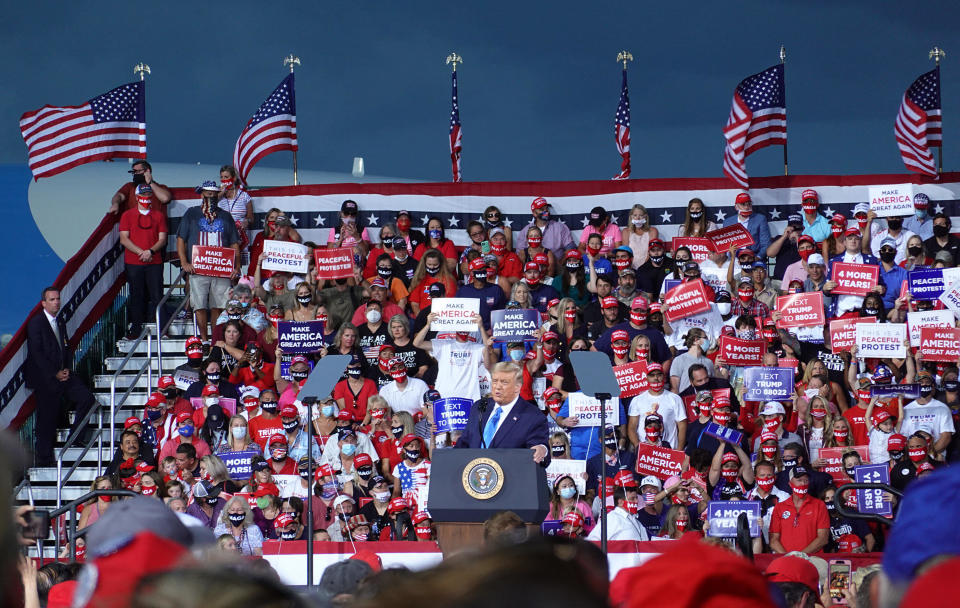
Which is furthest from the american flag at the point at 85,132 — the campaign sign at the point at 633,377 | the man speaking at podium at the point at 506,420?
the man speaking at podium at the point at 506,420

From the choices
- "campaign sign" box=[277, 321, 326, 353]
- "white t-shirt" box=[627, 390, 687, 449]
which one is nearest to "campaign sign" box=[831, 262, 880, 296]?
"white t-shirt" box=[627, 390, 687, 449]

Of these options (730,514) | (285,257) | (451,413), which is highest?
(285,257)

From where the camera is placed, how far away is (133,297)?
1460 centimetres

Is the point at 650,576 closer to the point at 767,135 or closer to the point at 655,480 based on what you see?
the point at 655,480

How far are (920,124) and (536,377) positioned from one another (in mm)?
6412

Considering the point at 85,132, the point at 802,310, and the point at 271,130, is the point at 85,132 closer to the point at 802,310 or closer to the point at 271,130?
the point at 271,130

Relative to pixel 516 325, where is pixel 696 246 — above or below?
above

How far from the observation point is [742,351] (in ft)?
39.5

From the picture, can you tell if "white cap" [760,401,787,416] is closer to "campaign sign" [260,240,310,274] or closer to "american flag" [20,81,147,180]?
"campaign sign" [260,240,310,274]

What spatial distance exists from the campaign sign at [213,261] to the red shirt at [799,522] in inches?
269

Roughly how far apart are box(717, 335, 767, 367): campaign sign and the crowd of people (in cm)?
19

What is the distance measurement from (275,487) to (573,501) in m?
2.61

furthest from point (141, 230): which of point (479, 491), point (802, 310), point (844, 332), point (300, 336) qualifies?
point (479, 491)

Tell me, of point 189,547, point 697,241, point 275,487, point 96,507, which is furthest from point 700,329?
point 189,547
